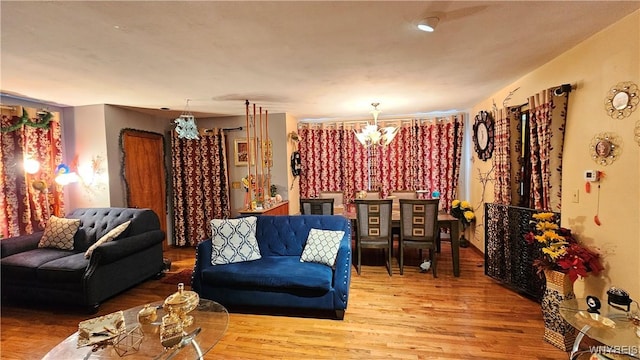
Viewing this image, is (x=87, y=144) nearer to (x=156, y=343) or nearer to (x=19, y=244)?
(x=19, y=244)

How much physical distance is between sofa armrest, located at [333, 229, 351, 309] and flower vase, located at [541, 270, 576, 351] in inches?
63.8

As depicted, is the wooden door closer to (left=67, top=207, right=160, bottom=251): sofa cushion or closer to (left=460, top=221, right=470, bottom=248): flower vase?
(left=67, top=207, right=160, bottom=251): sofa cushion

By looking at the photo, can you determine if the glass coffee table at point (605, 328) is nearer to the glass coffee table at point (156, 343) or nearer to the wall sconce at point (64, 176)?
the glass coffee table at point (156, 343)

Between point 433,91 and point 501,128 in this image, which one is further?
point 433,91

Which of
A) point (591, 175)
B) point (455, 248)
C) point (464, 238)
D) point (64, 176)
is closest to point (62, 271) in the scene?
point (64, 176)

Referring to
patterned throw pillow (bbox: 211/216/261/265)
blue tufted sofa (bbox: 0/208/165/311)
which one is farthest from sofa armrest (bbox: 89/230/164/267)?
patterned throw pillow (bbox: 211/216/261/265)

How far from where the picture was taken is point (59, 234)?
342cm

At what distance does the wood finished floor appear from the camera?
220cm

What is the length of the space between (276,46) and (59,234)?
3465 millimetres

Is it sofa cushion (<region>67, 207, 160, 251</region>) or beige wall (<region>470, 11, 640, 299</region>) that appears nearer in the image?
beige wall (<region>470, 11, 640, 299</region>)

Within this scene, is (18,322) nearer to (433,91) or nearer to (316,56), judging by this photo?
(316,56)

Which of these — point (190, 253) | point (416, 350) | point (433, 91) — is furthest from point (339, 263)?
point (190, 253)

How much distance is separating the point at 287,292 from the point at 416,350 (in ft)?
3.93

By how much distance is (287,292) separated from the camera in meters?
2.72
